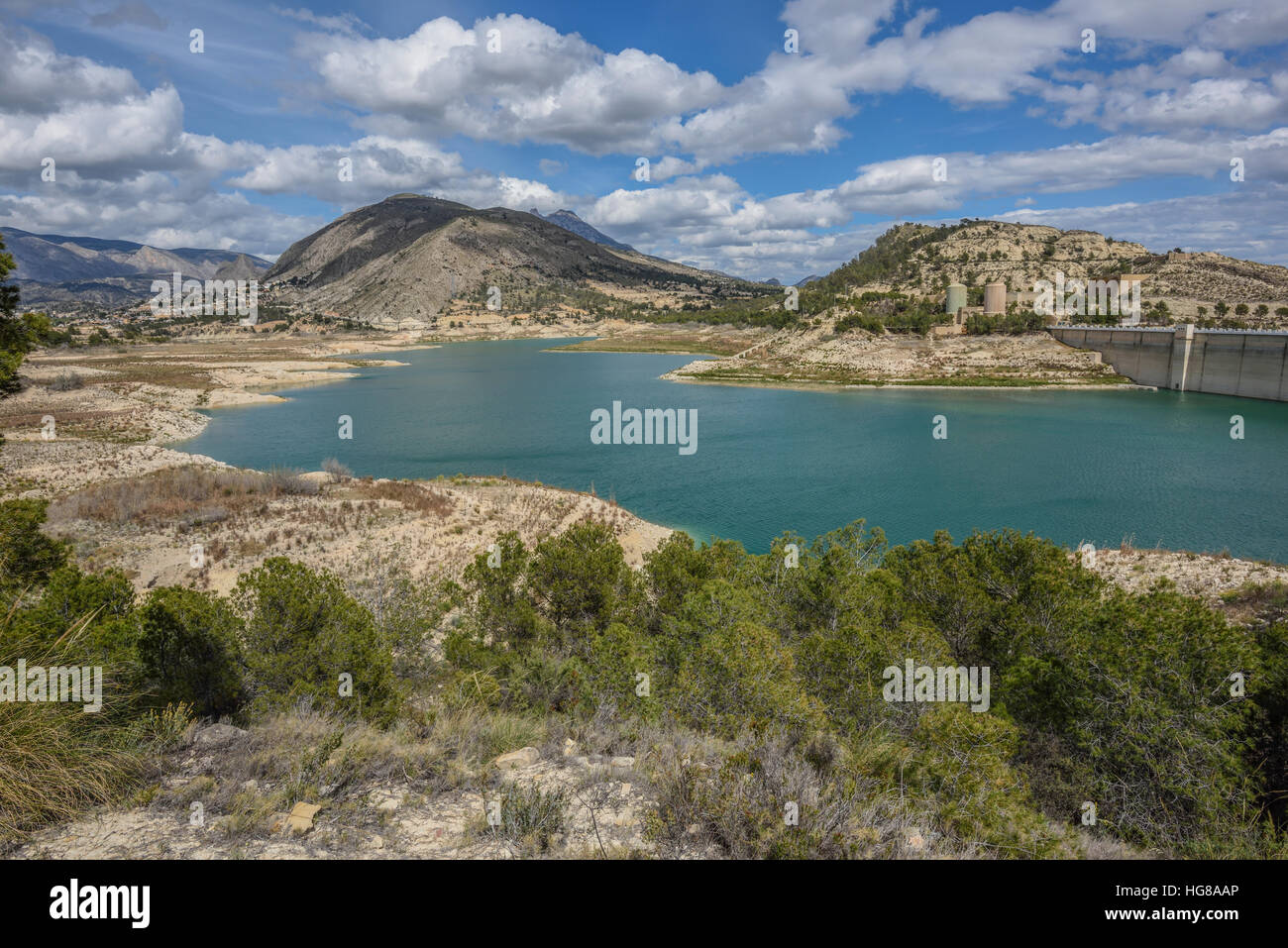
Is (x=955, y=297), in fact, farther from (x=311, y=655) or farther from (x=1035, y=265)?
(x=311, y=655)

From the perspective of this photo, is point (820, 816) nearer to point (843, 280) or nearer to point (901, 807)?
point (901, 807)

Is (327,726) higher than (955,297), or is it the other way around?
(955,297)

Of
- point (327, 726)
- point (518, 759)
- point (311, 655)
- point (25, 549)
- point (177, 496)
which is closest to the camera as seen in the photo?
point (518, 759)

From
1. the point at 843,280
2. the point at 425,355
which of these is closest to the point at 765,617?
the point at 425,355

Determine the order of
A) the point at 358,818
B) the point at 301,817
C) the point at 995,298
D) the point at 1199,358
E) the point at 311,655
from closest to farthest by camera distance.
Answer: the point at 301,817, the point at 358,818, the point at 311,655, the point at 1199,358, the point at 995,298

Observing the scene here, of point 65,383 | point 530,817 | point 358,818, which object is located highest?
point 65,383

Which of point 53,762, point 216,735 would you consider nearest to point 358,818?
point 53,762

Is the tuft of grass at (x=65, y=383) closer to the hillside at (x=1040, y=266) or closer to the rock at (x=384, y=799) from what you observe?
the rock at (x=384, y=799)

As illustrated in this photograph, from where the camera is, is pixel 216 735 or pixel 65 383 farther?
pixel 65 383
